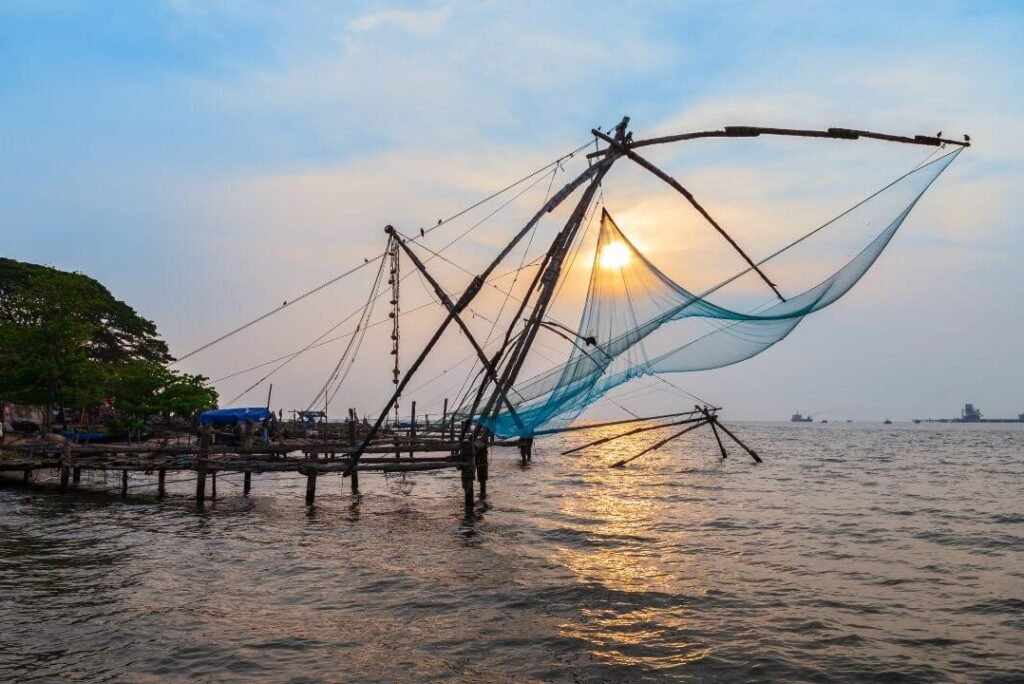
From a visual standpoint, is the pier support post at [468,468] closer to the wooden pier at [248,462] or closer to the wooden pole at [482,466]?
the wooden pier at [248,462]

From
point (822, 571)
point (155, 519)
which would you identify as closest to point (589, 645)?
point (822, 571)

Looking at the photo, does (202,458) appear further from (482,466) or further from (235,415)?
(235,415)

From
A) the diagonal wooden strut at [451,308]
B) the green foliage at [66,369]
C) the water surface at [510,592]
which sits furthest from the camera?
the green foliage at [66,369]

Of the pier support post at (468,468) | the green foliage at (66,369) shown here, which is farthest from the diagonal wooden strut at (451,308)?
the green foliage at (66,369)

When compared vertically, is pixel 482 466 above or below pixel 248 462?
below

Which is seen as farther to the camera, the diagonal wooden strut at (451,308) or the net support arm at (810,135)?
the diagonal wooden strut at (451,308)

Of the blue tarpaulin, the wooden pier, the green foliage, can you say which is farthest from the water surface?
the blue tarpaulin

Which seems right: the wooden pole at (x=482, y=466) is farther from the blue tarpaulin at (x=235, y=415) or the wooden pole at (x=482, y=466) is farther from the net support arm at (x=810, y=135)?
→ the blue tarpaulin at (x=235, y=415)

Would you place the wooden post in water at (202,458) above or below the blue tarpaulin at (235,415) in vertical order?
below

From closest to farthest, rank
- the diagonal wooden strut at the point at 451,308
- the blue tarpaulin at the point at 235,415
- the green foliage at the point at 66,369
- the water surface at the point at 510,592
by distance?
the water surface at the point at 510,592 → the diagonal wooden strut at the point at 451,308 → the green foliage at the point at 66,369 → the blue tarpaulin at the point at 235,415

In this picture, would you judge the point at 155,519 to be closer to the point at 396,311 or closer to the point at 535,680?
the point at 396,311

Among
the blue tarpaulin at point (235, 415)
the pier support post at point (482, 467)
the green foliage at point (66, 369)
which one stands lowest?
the pier support post at point (482, 467)

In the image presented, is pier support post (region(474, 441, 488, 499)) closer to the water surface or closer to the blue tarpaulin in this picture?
the water surface

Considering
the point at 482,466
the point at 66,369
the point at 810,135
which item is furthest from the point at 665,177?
the point at 66,369
